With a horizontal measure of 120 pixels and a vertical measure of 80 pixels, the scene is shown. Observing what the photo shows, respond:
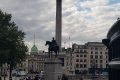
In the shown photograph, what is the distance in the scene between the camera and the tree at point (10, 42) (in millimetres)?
87812

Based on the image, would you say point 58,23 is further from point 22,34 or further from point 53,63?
point 53,63

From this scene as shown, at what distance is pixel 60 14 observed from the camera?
11994cm

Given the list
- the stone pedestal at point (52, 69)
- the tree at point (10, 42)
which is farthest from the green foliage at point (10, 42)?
the stone pedestal at point (52, 69)

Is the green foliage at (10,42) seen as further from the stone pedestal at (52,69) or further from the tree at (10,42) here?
the stone pedestal at (52,69)

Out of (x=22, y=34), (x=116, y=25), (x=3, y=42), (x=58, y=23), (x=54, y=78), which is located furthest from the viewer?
(x=58, y=23)

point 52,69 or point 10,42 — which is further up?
point 10,42

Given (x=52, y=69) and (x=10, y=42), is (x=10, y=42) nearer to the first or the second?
(x=10, y=42)

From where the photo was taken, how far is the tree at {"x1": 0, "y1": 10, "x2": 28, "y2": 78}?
87.8 metres

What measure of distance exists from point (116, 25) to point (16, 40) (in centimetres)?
7905

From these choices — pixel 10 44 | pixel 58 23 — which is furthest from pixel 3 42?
pixel 58 23

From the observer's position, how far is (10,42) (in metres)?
89.8

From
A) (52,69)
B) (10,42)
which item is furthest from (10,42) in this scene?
(52,69)

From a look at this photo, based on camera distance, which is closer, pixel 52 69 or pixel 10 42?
pixel 52 69

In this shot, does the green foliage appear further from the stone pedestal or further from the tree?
the stone pedestal
